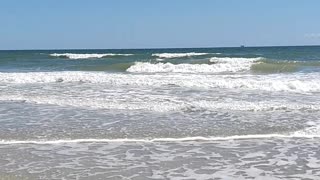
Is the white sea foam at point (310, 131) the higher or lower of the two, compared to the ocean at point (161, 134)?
Result: higher

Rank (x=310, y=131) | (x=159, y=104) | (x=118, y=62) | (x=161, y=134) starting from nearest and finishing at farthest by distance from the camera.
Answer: (x=161, y=134) < (x=310, y=131) < (x=159, y=104) < (x=118, y=62)

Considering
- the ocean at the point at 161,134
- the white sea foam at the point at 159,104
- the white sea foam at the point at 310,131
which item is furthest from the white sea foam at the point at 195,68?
the white sea foam at the point at 310,131

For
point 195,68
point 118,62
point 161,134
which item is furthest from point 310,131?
point 118,62

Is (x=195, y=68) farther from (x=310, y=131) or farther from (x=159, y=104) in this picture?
(x=310, y=131)

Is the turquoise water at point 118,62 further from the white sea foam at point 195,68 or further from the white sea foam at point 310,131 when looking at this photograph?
the white sea foam at point 310,131

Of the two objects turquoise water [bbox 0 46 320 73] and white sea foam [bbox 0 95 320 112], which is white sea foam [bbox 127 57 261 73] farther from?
white sea foam [bbox 0 95 320 112]

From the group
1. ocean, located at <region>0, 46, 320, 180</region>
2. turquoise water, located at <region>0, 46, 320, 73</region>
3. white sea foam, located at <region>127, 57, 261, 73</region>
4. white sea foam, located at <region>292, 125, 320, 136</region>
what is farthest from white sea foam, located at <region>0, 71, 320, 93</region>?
turquoise water, located at <region>0, 46, 320, 73</region>

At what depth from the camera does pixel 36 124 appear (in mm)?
9508

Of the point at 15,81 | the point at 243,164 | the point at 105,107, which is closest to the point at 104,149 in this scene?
the point at 243,164

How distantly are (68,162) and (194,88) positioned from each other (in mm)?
10065

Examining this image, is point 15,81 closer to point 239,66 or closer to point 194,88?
point 194,88

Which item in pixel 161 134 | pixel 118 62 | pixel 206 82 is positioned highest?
pixel 206 82

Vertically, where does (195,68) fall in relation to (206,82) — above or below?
below

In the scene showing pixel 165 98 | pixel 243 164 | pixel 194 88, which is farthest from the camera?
pixel 194 88
